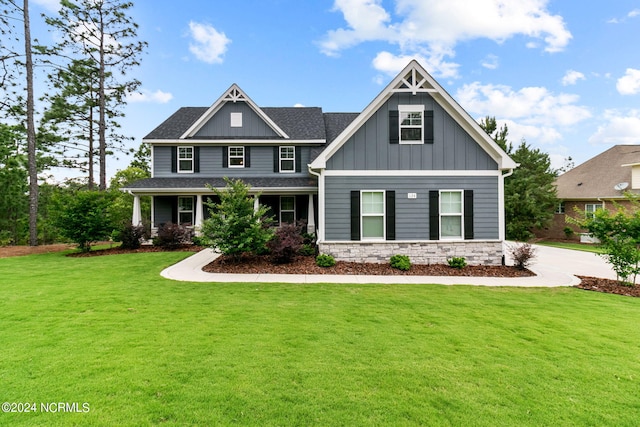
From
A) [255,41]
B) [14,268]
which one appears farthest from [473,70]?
[14,268]

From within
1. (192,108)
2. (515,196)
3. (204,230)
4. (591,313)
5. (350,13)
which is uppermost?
(350,13)

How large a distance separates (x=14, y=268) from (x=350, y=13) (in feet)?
57.7

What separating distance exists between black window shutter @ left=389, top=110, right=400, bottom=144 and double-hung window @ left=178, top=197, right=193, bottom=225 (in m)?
12.0

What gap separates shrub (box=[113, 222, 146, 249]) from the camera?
14594mm

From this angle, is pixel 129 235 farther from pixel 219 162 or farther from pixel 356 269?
pixel 356 269

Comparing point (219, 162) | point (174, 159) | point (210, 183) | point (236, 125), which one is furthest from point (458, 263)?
point (174, 159)

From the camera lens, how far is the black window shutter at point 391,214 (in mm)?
10891

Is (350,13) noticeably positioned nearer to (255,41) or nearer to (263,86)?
(255,41)

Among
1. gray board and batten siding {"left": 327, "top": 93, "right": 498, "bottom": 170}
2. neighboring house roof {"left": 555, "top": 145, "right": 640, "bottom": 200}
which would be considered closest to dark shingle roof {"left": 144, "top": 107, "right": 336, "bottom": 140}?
gray board and batten siding {"left": 327, "top": 93, "right": 498, "bottom": 170}

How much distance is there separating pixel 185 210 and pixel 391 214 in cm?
1217

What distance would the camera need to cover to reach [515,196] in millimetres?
21500

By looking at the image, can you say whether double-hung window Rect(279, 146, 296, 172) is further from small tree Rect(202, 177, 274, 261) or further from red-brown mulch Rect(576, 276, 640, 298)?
red-brown mulch Rect(576, 276, 640, 298)

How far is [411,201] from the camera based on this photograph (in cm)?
1097

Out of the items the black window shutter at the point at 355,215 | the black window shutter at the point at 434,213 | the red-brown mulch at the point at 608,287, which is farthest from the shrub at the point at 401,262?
the red-brown mulch at the point at 608,287
